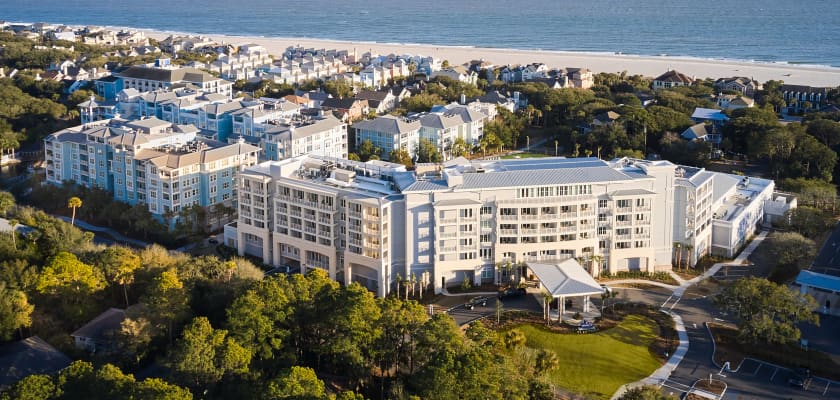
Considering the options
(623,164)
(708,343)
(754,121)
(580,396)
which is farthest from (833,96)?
(580,396)

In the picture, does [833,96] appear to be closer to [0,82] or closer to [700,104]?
[700,104]

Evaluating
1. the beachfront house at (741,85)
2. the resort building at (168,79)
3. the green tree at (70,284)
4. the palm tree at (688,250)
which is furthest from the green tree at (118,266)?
the beachfront house at (741,85)

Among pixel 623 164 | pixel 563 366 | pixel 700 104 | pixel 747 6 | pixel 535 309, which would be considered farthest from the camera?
pixel 747 6

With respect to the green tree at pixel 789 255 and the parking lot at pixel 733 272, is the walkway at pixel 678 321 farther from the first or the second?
the green tree at pixel 789 255

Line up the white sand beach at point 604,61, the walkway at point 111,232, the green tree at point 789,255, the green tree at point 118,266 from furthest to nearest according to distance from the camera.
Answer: the white sand beach at point 604,61
the walkway at point 111,232
the green tree at point 789,255
the green tree at point 118,266

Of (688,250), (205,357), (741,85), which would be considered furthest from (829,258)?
(741,85)

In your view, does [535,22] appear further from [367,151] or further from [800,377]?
[800,377]
